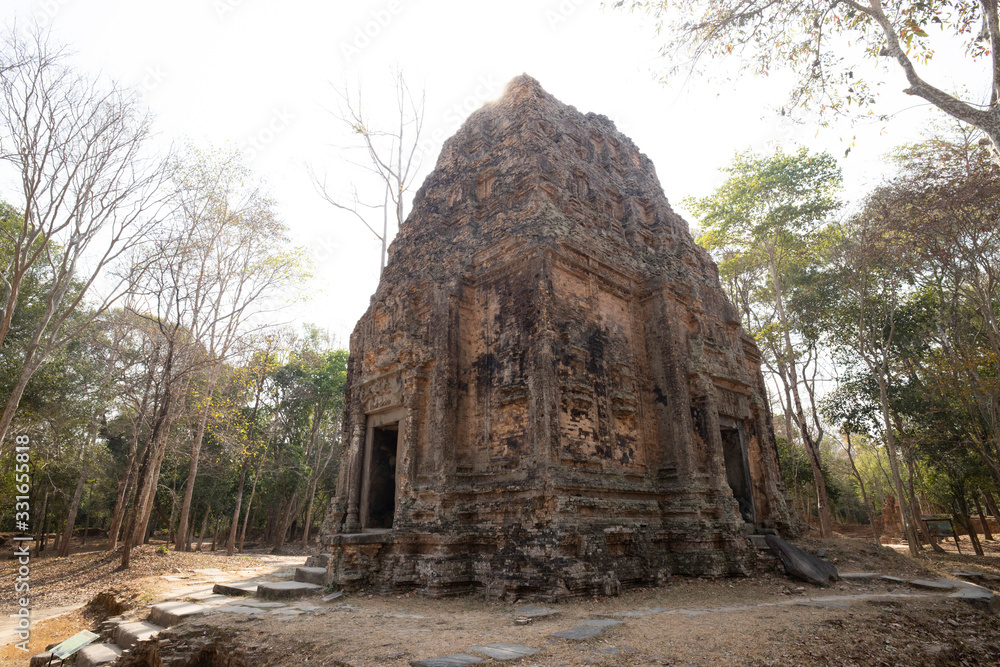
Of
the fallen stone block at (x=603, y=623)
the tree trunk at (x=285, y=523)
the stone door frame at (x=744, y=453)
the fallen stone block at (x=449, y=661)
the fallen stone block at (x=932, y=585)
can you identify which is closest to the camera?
the fallen stone block at (x=449, y=661)

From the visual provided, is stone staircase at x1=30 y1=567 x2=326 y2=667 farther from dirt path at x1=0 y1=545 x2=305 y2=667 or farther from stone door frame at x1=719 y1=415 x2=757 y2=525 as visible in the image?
stone door frame at x1=719 y1=415 x2=757 y2=525

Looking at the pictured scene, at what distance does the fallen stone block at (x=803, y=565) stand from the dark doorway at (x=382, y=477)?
766cm

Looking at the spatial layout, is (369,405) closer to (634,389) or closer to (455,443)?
(455,443)

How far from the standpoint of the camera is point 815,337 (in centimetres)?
2070

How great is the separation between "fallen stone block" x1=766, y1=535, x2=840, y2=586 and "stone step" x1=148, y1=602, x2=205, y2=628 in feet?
31.7

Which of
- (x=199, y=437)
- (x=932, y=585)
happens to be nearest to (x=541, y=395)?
(x=932, y=585)

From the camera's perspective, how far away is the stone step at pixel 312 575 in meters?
9.46

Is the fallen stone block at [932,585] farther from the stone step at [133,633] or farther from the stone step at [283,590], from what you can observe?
the stone step at [133,633]

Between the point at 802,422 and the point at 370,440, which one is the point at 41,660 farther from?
the point at 802,422

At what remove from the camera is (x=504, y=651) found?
4.62m

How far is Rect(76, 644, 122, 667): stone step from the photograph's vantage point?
21.1 ft

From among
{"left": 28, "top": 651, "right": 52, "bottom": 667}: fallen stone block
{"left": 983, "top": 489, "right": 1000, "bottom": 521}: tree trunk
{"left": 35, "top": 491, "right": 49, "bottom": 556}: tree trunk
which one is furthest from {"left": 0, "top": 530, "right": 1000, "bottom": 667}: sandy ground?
{"left": 983, "top": 489, "right": 1000, "bottom": 521}: tree trunk

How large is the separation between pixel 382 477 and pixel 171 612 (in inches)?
190

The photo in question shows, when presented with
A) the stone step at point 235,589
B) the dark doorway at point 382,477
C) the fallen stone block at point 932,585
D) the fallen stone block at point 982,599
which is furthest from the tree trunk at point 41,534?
the fallen stone block at point 982,599
